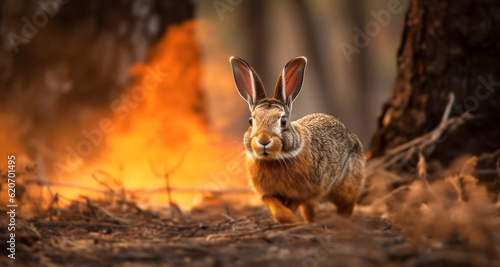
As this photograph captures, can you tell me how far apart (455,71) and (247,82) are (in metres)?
2.38

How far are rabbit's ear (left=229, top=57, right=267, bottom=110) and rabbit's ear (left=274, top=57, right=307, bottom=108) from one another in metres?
0.14

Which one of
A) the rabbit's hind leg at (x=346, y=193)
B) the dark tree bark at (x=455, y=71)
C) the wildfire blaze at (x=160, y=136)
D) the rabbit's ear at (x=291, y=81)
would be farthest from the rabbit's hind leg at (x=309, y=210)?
the wildfire blaze at (x=160, y=136)

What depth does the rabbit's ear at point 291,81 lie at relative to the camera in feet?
13.2

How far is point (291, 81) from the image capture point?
4.09m

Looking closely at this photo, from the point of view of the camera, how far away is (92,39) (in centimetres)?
735

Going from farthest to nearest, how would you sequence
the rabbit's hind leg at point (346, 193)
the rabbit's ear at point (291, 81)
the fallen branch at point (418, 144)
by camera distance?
the fallen branch at point (418, 144) → the rabbit's hind leg at point (346, 193) → the rabbit's ear at point (291, 81)

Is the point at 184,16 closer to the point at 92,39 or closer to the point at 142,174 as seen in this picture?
the point at 92,39

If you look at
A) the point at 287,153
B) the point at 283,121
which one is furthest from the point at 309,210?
the point at 283,121

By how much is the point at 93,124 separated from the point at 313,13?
5.64 meters

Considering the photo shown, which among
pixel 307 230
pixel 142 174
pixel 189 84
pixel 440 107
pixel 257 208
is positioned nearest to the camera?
pixel 307 230

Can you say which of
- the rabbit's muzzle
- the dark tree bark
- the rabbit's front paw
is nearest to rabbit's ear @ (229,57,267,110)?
the rabbit's muzzle

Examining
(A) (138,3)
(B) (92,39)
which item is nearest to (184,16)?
(A) (138,3)

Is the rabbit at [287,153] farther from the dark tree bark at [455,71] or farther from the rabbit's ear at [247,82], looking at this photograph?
the dark tree bark at [455,71]

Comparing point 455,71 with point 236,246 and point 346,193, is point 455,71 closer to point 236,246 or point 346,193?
point 346,193
